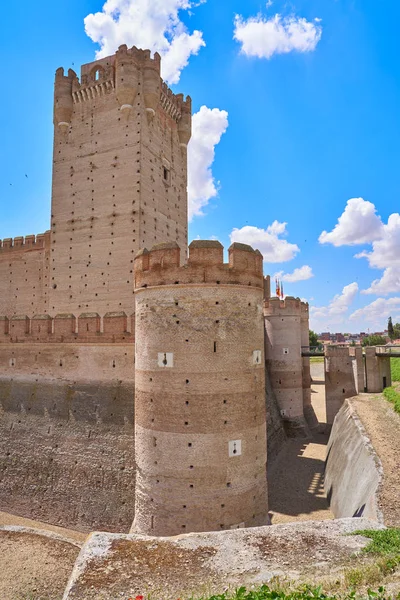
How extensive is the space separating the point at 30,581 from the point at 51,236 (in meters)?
18.5

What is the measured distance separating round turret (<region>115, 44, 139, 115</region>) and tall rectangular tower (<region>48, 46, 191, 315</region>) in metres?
0.05

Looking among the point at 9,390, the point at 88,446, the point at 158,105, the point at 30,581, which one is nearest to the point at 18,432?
the point at 9,390

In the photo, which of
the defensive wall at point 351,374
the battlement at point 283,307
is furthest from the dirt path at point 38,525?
the battlement at point 283,307

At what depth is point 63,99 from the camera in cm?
2259

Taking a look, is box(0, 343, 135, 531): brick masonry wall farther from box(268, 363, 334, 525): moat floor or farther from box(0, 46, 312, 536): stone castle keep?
box(268, 363, 334, 525): moat floor

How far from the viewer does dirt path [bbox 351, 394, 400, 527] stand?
26.0ft

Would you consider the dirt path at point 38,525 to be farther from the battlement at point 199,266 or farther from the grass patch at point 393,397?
the grass patch at point 393,397

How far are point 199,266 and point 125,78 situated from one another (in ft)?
53.3

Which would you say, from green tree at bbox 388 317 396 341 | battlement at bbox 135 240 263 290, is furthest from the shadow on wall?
green tree at bbox 388 317 396 341

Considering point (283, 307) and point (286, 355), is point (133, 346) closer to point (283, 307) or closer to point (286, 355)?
point (283, 307)

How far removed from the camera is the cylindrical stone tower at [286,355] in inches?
894

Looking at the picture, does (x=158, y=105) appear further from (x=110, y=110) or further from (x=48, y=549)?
(x=48, y=549)

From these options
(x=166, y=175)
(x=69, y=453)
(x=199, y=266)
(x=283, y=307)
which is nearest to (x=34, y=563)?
(x=69, y=453)

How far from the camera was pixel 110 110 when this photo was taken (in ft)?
70.6
